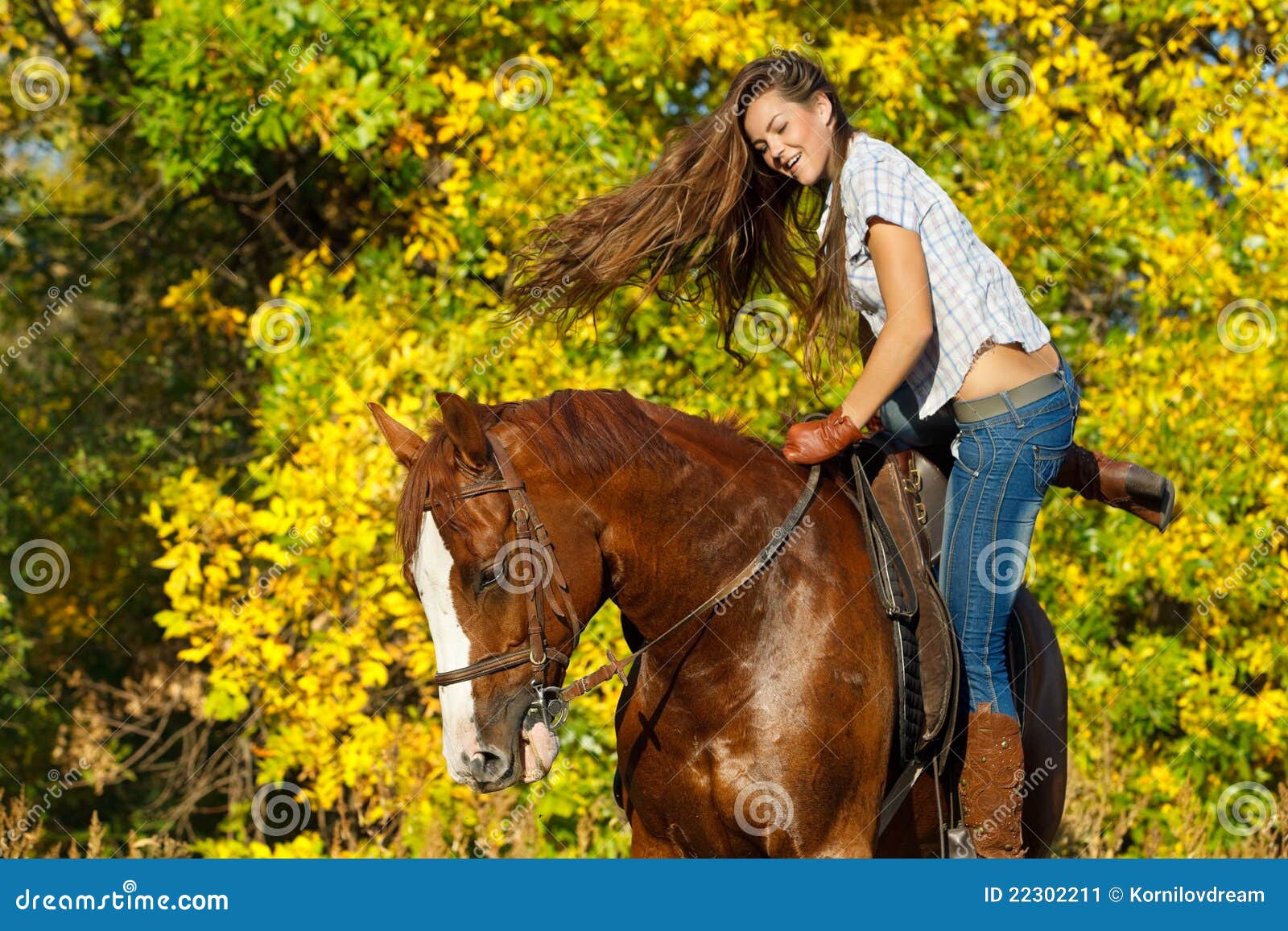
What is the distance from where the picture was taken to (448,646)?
2.56 m

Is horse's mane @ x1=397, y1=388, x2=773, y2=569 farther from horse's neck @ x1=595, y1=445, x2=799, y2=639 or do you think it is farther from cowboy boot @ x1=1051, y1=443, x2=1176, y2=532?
cowboy boot @ x1=1051, y1=443, x2=1176, y2=532

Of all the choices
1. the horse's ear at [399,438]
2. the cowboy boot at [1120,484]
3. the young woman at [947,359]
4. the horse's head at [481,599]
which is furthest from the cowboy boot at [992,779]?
the horse's ear at [399,438]

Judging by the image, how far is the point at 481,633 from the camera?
2.57 metres

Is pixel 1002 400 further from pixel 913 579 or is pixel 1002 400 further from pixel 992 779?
pixel 992 779

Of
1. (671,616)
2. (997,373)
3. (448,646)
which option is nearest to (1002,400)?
(997,373)

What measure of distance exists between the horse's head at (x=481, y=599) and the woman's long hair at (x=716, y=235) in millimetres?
824

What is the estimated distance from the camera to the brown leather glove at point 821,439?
2.95 metres

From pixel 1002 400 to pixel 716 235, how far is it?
34.0 inches

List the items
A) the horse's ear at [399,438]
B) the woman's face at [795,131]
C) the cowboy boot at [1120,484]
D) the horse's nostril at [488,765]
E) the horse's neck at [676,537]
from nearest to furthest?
the horse's nostril at [488,765] < the horse's neck at [676,537] < the horse's ear at [399,438] < the woman's face at [795,131] < the cowboy boot at [1120,484]

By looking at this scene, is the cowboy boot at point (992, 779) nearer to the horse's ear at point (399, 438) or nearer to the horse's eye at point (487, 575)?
the horse's eye at point (487, 575)

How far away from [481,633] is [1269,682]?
5.06 metres

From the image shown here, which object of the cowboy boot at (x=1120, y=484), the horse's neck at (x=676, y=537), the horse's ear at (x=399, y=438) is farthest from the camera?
the cowboy boot at (x=1120, y=484)

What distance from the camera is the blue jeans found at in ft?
9.69

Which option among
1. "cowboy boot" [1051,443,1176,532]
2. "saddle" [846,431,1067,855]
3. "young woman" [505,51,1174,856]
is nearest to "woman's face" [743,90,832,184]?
"young woman" [505,51,1174,856]
